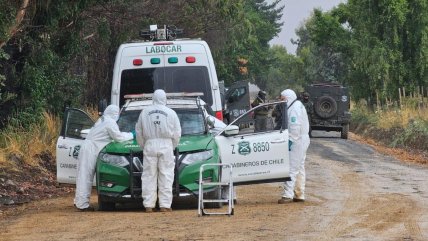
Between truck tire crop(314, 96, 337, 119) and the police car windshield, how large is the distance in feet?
78.7

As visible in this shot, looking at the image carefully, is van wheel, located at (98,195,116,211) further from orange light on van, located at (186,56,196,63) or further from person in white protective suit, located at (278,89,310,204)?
orange light on van, located at (186,56,196,63)

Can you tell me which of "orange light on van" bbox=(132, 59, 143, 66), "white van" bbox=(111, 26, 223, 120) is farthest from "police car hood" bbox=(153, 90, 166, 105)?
"orange light on van" bbox=(132, 59, 143, 66)

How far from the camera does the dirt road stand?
11602mm

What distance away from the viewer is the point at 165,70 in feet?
62.7

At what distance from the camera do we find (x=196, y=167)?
581 inches

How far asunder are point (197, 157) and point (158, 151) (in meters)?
0.71

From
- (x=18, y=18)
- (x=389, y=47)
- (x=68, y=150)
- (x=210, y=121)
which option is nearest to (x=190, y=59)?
(x=210, y=121)

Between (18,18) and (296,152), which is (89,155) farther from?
(18,18)

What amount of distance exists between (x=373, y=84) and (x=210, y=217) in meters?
36.9

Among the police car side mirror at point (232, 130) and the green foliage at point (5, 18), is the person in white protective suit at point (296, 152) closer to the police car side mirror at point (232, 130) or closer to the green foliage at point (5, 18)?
the police car side mirror at point (232, 130)

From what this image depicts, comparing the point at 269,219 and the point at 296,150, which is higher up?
the point at 296,150

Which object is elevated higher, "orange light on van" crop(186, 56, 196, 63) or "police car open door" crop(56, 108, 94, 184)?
"orange light on van" crop(186, 56, 196, 63)

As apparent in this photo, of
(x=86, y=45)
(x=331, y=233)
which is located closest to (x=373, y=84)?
(x=86, y=45)

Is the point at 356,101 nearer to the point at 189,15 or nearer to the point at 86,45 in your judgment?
the point at 189,15
